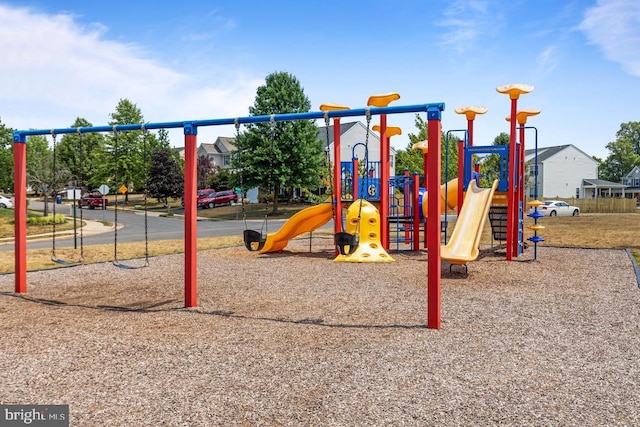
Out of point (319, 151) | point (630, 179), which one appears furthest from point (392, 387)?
point (630, 179)

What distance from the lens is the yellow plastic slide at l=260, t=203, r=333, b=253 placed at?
45.7 ft

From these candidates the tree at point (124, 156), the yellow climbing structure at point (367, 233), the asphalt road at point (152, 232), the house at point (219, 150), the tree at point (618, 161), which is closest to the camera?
the yellow climbing structure at point (367, 233)

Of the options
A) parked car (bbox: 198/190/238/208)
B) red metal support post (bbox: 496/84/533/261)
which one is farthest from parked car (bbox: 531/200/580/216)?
red metal support post (bbox: 496/84/533/261)

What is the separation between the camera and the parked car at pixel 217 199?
146ft

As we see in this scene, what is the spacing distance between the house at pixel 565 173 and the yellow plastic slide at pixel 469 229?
49.3m

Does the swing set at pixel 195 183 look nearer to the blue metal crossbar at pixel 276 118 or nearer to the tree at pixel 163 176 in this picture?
the blue metal crossbar at pixel 276 118

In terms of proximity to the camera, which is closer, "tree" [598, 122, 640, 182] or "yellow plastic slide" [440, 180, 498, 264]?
"yellow plastic slide" [440, 180, 498, 264]

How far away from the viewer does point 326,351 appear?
17.5 feet

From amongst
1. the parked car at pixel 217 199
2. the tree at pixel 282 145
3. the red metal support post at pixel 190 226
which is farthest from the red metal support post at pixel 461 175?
the parked car at pixel 217 199

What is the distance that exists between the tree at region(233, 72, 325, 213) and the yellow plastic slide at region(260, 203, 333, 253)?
2055 cm

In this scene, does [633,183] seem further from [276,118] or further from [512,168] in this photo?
[276,118]

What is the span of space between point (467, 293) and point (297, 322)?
11.1 feet

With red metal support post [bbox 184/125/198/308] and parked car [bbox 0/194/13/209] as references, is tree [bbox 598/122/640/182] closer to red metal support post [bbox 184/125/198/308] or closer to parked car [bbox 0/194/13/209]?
parked car [bbox 0/194/13/209]

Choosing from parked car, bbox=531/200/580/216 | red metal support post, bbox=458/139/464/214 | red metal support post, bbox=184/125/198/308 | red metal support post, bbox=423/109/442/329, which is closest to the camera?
red metal support post, bbox=423/109/442/329
